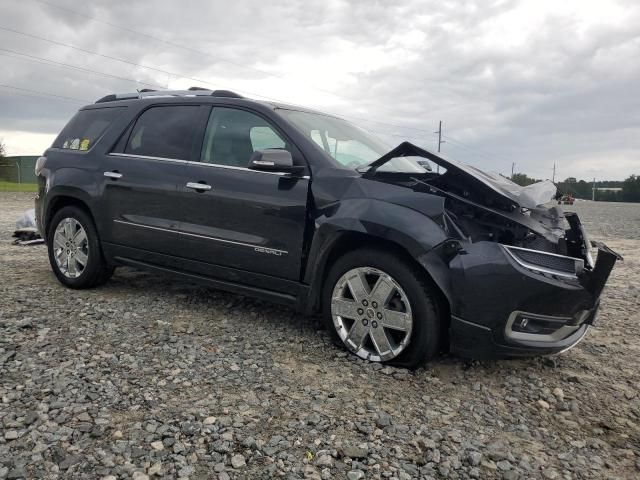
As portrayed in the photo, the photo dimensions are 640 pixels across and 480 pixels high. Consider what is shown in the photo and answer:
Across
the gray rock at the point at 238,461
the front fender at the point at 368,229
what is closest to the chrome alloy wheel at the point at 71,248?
the front fender at the point at 368,229

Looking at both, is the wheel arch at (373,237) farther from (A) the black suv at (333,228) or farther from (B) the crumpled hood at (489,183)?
(B) the crumpled hood at (489,183)

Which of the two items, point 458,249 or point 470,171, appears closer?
point 458,249

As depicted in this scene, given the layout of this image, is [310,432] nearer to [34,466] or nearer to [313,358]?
[313,358]

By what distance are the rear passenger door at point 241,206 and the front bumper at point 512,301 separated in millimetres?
1190

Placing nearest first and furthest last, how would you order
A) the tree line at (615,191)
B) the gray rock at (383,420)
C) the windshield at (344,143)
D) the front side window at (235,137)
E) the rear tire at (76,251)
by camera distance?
the gray rock at (383,420)
the windshield at (344,143)
the front side window at (235,137)
the rear tire at (76,251)
the tree line at (615,191)

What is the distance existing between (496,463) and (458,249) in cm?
118

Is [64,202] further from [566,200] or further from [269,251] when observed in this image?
[566,200]

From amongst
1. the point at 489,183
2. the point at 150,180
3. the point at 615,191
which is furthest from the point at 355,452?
the point at 615,191

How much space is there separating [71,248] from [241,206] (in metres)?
2.19

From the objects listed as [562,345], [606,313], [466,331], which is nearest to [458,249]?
[466,331]

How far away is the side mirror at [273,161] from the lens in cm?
354

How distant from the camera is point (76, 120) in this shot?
5289 millimetres

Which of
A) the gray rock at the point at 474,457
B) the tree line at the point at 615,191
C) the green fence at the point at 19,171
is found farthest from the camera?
the tree line at the point at 615,191

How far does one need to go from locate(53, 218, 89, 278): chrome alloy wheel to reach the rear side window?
0.76 metres
